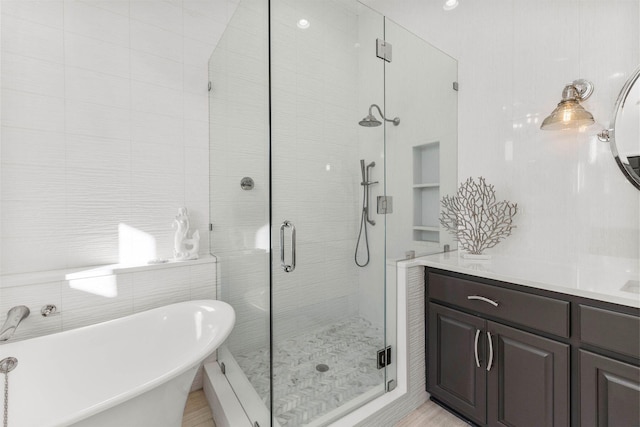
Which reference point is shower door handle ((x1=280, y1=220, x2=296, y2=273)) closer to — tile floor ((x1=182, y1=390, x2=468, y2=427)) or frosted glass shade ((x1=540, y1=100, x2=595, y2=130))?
tile floor ((x1=182, y1=390, x2=468, y2=427))

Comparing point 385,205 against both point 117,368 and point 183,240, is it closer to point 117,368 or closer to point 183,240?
point 183,240

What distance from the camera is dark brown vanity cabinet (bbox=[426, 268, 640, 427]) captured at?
995 millimetres

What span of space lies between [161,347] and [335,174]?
1.33 meters

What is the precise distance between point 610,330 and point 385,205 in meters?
1.01

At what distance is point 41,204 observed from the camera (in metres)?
1.54

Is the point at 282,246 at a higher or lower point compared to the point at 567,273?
higher

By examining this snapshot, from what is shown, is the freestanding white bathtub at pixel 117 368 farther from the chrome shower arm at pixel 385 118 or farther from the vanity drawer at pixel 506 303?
the chrome shower arm at pixel 385 118

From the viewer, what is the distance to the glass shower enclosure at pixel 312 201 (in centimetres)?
130

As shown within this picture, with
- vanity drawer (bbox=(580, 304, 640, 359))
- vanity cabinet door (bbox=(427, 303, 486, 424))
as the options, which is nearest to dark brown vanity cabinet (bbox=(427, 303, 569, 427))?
vanity cabinet door (bbox=(427, 303, 486, 424))

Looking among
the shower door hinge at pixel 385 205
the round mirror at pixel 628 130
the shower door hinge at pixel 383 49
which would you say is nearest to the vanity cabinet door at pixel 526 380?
the shower door hinge at pixel 385 205

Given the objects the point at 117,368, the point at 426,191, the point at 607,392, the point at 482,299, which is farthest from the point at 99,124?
the point at 607,392

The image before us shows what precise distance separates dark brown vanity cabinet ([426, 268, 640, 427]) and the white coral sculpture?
43 cm

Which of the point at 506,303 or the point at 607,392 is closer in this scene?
the point at 607,392

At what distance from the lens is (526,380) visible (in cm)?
122
